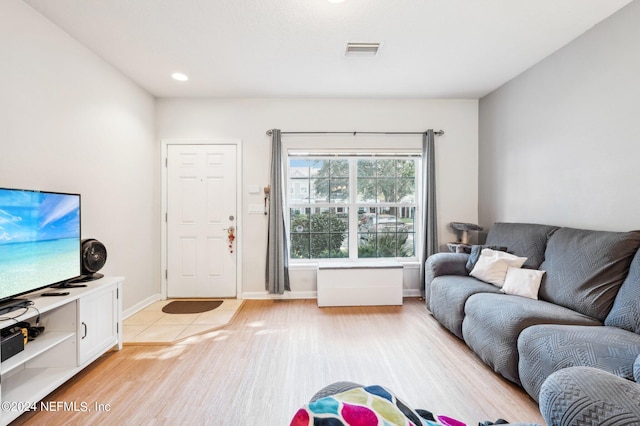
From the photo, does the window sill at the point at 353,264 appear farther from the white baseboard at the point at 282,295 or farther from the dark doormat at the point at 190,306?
the dark doormat at the point at 190,306

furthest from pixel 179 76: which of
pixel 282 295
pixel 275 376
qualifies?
pixel 275 376

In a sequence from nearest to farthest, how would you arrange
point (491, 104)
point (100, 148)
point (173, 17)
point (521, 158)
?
1. point (173, 17)
2. point (100, 148)
3. point (521, 158)
4. point (491, 104)

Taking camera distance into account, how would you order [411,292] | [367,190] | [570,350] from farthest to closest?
[367,190] < [411,292] < [570,350]

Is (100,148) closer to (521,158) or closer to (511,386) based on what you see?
(511,386)

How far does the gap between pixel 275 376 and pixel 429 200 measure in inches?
108

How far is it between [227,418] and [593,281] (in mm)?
2488

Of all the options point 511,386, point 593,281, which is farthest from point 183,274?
point 593,281

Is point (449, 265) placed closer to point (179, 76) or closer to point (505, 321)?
point (505, 321)

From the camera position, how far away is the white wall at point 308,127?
142 inches

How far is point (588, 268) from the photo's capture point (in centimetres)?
193

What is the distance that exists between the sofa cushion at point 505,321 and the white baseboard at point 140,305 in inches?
132

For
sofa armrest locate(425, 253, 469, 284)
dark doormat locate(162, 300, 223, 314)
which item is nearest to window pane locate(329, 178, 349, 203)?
sofa armrest locate(425, 253, 469, 284)

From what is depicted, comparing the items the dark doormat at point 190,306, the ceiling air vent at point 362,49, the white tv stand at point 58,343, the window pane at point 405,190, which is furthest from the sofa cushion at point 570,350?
the dark doormat at point 190,306

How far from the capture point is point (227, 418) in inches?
62.0
